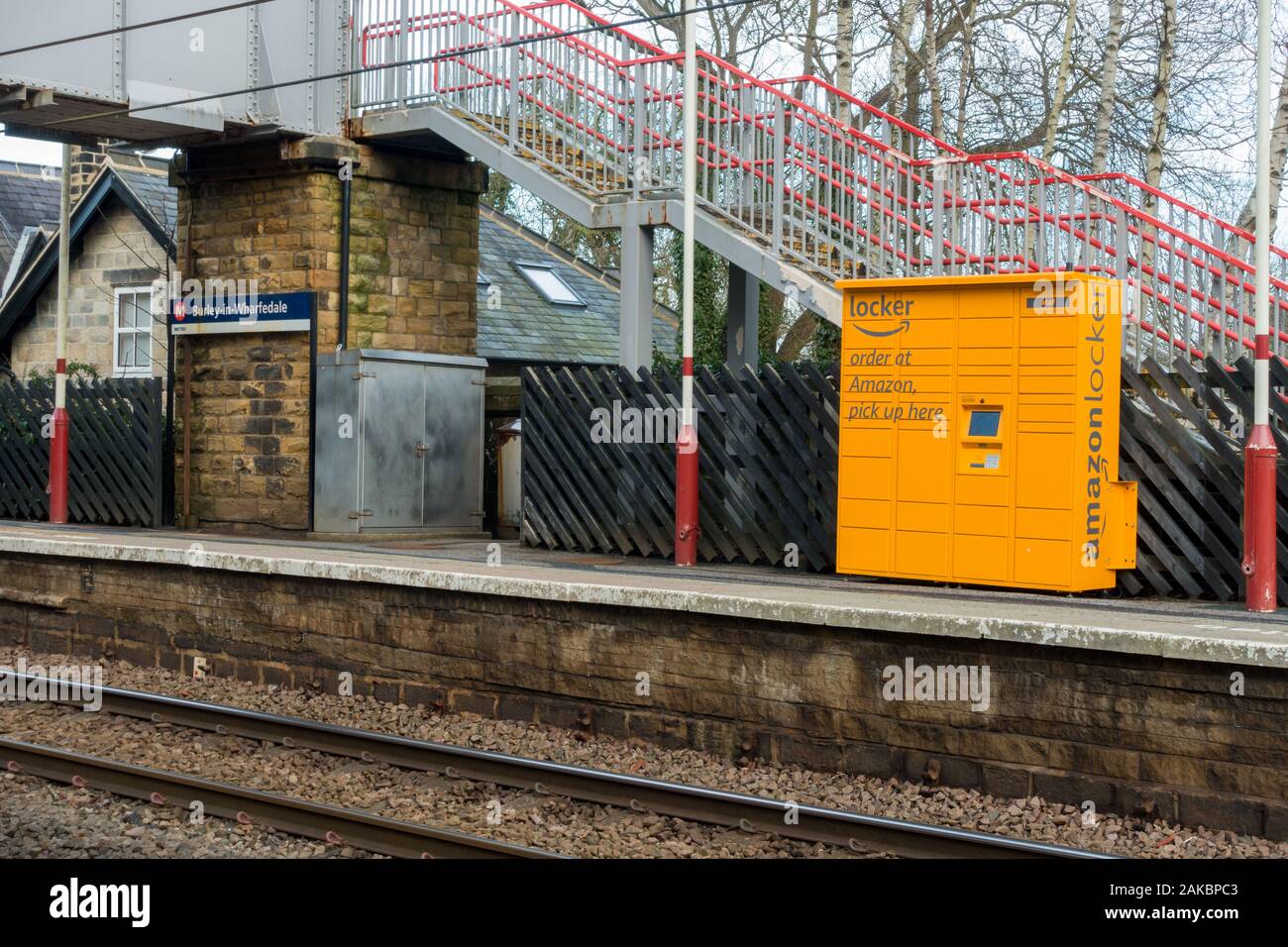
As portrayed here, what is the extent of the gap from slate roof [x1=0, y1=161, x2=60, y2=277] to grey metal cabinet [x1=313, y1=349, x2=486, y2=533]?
22.4 m

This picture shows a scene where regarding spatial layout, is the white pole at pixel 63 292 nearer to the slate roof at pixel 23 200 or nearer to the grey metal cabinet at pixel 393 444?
the grey metal cabinet at pixel 393 444

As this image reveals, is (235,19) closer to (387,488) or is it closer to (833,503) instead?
(387,488)

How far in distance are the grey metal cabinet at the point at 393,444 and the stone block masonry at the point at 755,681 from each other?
318 cm

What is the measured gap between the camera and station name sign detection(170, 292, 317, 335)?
57.1 feet

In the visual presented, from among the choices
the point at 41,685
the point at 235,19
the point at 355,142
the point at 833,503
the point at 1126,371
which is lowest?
the point at 41,685

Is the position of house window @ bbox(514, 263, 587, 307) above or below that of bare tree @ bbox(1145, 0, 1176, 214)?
below

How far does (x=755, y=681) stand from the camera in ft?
32.4

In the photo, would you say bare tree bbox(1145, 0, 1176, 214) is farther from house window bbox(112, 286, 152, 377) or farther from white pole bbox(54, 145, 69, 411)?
house window bbox(112, 286, 152, 377)

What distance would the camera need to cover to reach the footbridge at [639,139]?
520 inches

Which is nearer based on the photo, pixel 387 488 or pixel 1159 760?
pixel 1159 760

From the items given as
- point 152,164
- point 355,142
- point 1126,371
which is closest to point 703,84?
point 355,142

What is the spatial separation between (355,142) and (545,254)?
10.7 meters

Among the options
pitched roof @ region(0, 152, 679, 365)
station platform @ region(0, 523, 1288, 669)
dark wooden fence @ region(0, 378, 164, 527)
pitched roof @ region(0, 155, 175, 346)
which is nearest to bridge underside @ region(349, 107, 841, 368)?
A: station platform @ region(0, 523, 1288, 669)

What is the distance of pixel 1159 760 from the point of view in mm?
8281
